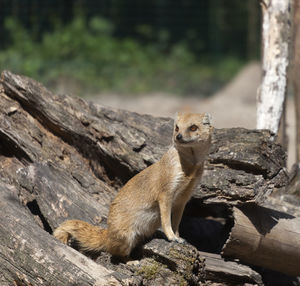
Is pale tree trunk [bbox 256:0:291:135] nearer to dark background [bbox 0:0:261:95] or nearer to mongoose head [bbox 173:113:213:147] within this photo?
mongoose head [bbox 173:113:213:147]

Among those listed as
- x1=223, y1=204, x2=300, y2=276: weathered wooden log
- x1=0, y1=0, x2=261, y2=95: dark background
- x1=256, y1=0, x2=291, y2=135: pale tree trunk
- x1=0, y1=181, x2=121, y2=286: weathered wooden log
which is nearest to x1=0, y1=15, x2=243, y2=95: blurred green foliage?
x1=0, y1=0, x2=261, y2=95: dark background

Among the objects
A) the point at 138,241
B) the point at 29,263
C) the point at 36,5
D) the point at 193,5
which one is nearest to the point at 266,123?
the point at 138,241

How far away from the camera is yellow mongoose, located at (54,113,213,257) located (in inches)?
179

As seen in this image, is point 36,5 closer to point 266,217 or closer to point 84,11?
point 84,11

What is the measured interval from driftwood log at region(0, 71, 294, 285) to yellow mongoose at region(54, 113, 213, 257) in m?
0.15

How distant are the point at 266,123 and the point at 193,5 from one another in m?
11.6

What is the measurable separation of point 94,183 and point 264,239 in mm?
1651

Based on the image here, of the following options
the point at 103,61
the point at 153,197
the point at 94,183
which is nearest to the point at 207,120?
the point at 153,197

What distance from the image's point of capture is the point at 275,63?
19.9 feet

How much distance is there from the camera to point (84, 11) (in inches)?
596

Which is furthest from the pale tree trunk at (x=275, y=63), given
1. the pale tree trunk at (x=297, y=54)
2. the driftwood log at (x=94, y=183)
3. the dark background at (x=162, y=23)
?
the dark background at (x=162, y=23)

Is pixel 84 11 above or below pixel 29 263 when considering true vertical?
above

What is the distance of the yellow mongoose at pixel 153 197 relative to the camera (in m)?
4.54

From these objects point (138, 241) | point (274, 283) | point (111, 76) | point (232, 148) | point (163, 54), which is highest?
point (163, 54)
